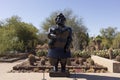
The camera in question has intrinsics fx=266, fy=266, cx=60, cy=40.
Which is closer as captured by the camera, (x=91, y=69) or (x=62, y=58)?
(x=62, y=58)

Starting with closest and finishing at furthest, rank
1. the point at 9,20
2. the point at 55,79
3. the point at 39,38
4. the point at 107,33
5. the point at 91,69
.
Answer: the point at 55,79 < the point at 91,69 < the point at 9,20 < the point at 39,38 < the point at 107,33

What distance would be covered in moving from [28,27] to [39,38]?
4578 millimetres

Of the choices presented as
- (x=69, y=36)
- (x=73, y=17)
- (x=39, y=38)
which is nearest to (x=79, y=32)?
(x=73, y=17)

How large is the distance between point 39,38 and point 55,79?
4291 cm

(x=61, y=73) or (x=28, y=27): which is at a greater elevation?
(x=28, y=27)

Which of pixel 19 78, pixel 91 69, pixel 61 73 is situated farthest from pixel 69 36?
pixel 91 69

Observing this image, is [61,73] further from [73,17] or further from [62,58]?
[73,17]

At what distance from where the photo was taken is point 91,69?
52.3 feet

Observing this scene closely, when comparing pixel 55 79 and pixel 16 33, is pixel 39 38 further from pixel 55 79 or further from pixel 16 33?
pixel 55 79

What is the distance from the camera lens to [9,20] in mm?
49625

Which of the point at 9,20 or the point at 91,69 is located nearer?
the point at 91,69

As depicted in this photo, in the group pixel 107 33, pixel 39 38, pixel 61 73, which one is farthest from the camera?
pixel 107 33

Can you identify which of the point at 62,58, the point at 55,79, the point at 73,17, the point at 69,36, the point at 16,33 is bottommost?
the point at 55,79

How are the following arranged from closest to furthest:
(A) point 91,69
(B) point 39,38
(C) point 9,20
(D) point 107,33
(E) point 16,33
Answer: (A) point 91,69 → (E) point 16,33 → (C) point 9,20 → (B) point 39,38 → (D) point 107,33
